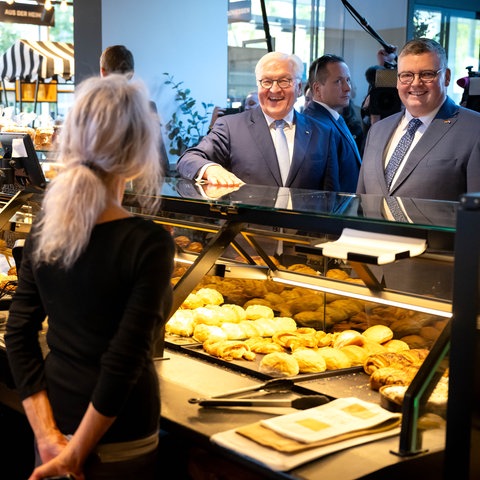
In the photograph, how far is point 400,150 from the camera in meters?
3.84

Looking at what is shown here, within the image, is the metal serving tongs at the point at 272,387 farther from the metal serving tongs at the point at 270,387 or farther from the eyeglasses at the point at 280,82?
the eyeglasses at the point at 280,82

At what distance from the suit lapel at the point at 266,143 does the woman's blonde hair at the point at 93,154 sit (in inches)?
89.4

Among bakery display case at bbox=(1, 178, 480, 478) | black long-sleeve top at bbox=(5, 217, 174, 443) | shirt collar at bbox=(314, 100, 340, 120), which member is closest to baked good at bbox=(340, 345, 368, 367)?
bakery display case at bbox=(1, 178, 480, 478)

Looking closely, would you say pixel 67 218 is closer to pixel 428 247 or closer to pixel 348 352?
pixel 428 247

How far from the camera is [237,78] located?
523 inches

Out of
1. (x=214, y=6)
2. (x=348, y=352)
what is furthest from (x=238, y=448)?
(x=214, y=6)

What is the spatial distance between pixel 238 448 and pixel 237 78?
11.7 m

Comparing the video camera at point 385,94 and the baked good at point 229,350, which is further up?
the video camera at point 385,94

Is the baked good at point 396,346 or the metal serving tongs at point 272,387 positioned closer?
the metal serving tongs at point 272,387

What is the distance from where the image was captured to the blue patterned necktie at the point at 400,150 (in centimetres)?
383

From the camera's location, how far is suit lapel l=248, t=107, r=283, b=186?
167 inches

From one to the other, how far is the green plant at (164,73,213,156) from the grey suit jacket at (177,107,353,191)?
20.4 feet

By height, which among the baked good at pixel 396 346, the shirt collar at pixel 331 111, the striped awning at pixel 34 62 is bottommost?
the baked good at pixel 396 346

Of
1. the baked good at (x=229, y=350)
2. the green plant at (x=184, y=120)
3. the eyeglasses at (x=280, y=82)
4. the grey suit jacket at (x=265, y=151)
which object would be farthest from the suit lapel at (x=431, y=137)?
the green plant at (x=184, y=120)
